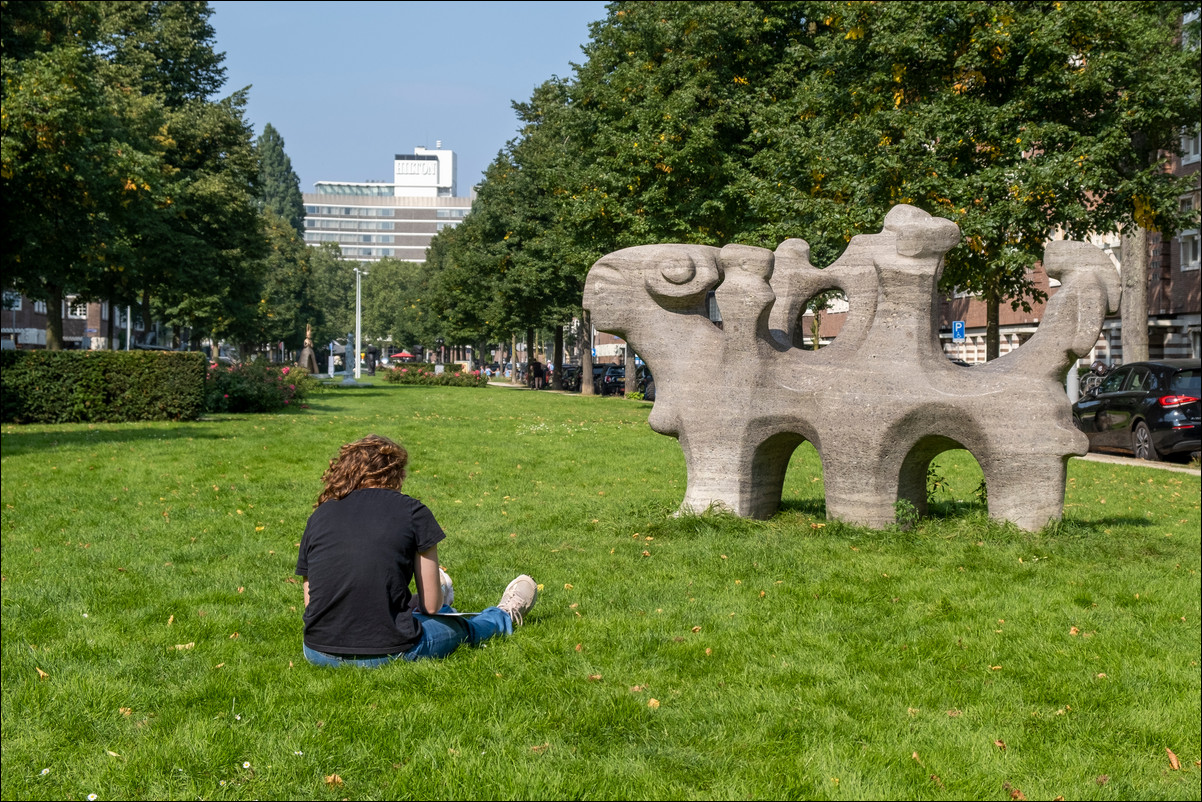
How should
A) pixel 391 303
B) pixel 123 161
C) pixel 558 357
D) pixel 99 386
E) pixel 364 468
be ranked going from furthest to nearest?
pixel 391 303 < pixel 558 357 < pixel 123 161 < pixel 99 386 < pixel 364 468

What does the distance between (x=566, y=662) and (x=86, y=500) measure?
25.1 ft

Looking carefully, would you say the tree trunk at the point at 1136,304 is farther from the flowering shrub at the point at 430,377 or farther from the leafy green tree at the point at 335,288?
the leafy green tree at the point at 335,288

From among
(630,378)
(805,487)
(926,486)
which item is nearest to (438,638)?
(926,486)

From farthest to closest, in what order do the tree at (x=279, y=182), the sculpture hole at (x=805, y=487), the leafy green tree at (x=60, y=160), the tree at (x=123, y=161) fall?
the tree at (x=279, y=182), the tree at (x=123, y=161), the leafy green tree at (x=60, y=160), the sculpture hole at (x=805, y=487)

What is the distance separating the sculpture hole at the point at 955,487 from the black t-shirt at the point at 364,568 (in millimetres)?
5866

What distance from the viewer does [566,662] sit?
18.8 feet

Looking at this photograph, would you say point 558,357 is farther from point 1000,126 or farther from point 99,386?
point 1000,126

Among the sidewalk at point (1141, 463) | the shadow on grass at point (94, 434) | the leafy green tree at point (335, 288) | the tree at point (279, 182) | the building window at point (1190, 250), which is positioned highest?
the tree at point (279, 182)

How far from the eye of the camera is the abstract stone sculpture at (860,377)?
28.7 ft

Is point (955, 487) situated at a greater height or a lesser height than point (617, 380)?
lesser

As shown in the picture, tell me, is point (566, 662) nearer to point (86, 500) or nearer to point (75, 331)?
point (86, 500)

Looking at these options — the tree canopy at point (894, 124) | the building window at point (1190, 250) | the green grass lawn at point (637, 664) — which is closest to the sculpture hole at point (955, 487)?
the green grass lawn at point (637, 664)

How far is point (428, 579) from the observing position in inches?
214

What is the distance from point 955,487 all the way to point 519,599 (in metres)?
8.80
